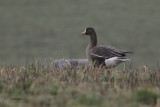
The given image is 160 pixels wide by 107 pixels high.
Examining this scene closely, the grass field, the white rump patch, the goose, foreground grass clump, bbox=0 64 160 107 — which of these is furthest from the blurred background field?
foreground grass clump, bbox=0 64 160 107

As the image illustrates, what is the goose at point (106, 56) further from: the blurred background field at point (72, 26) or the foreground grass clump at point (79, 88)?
the blurred background field at point (72, 26)

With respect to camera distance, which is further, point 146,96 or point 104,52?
point 104,52

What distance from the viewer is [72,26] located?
34219 millimetres

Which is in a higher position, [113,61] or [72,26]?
[113,61]

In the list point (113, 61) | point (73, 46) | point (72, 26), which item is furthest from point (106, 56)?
point (72, 26)

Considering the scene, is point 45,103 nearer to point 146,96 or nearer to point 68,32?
point 146,96

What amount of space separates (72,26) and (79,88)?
27.3m

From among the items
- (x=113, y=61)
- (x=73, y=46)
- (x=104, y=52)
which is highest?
(x=104, y=52)

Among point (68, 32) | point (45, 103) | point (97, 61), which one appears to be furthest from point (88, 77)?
point (68, 32)

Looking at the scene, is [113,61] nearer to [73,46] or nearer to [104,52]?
[104,52]

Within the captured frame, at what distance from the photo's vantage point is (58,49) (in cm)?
2936

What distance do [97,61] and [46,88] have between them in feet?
17.1

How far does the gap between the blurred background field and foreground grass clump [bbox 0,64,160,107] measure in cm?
1809

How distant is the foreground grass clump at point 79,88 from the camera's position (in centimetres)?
627
